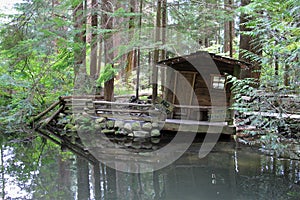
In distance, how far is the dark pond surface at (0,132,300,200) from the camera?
4.49 metres

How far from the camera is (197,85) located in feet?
29.6

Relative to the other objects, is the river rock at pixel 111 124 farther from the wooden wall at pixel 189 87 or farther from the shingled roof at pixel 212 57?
the shingled roof at pixel 212 57

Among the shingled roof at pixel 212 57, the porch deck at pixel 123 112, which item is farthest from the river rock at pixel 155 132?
the shingled roof at pixel 212 57

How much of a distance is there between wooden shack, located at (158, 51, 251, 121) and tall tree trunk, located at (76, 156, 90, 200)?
3.81 metres

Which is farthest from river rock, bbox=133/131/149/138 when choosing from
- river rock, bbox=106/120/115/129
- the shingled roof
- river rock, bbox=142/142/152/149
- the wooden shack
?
the shingled roof

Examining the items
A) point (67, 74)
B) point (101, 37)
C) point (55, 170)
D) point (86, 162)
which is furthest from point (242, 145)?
point (67, 74)

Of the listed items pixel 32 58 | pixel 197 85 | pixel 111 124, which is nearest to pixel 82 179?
pixel 111 124

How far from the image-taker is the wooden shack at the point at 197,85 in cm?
839

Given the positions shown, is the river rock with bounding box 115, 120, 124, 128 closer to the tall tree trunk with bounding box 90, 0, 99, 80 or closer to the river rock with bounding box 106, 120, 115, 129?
the river rock with bounding box 106, 120, 115, 129

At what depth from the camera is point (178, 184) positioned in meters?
4.96

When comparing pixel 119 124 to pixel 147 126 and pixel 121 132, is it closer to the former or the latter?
pixel 121 132

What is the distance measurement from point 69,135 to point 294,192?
23.6 feet

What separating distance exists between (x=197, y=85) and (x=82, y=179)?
5.28 meters

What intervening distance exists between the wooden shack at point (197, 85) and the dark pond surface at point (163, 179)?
2.04m
